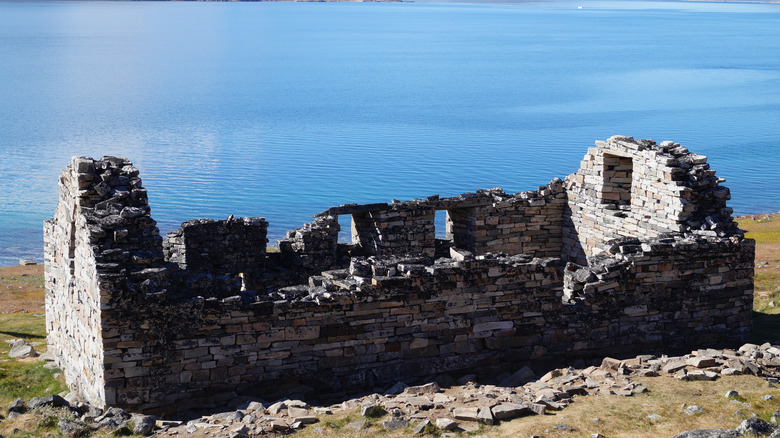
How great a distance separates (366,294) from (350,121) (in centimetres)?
7209

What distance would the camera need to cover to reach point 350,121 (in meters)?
89.4

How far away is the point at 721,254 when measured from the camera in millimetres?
21328

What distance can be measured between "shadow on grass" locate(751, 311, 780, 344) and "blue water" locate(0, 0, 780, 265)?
116ft

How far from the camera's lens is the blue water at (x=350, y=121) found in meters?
65.1

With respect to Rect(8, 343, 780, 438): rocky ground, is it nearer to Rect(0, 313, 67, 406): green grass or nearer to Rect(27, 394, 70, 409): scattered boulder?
Rect(27, 394, 70, 409): scattered boulder

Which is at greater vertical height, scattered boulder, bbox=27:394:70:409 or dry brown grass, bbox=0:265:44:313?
scattered boulder, bbox=27:394:70:409

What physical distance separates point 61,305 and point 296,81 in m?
103

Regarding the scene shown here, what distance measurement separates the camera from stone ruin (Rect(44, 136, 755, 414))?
1705 centimetres

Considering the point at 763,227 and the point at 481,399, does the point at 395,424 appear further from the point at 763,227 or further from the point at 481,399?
the point at 763,227

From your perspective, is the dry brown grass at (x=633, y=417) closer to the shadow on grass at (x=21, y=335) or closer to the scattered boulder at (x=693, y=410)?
the scattered boulder at (x=693, y=410)

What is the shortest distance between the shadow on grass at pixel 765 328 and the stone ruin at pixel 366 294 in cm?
63

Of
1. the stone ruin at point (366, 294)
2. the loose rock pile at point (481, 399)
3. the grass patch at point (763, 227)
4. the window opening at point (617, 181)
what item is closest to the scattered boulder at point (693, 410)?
the loose rock pile at point (481, 399)

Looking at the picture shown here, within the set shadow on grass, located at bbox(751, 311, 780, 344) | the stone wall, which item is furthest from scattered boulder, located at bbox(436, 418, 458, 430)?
shadow on grass, located at bbox(751, 311, 780, 344)

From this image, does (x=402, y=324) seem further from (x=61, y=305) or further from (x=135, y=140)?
(x=135, y=140)
